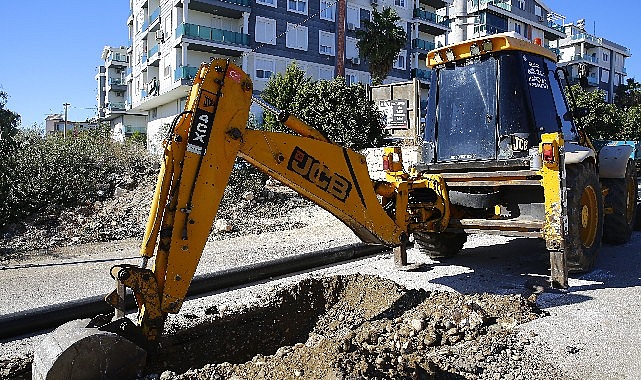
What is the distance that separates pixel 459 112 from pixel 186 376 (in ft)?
16.0

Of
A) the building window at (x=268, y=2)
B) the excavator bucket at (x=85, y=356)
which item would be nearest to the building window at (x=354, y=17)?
the building window at (x=268, y=2)

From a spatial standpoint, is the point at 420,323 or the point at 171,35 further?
the point at 171,35

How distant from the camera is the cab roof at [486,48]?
6557 mm

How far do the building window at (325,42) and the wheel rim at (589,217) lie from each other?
93.5 ft

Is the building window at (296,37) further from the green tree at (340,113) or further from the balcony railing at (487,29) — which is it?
the balcony railing at (487,29)

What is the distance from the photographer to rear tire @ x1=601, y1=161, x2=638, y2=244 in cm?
812

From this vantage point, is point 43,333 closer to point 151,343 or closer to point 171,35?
point 151,343

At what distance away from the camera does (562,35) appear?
56.9 m

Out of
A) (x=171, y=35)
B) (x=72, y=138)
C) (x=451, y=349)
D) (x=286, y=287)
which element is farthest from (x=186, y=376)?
(x=171, y=35)

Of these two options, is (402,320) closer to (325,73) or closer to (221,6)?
(221,6)

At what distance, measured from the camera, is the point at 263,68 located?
103 feet

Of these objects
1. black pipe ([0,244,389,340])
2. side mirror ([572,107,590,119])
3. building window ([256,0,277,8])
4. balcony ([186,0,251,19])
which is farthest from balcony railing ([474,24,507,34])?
black pipe ([0,244,389,340])

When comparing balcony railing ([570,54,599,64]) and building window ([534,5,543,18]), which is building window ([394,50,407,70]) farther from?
balcony railing ([570,54,599,64])

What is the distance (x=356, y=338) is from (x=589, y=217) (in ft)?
13.8
